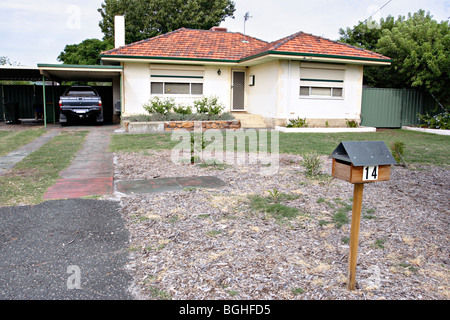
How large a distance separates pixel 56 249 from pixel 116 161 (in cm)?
519

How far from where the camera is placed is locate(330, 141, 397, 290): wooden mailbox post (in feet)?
10.0

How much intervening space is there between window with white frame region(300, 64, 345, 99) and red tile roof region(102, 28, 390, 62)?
884 millimetres

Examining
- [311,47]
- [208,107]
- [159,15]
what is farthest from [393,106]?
[159,15]

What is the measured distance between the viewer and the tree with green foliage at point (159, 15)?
115 feet

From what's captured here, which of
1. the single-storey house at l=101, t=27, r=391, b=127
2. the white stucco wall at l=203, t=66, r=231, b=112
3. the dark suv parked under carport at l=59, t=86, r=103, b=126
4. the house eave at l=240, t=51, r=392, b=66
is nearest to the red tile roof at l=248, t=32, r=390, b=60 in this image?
the single-storey house at l=101, t=27, r=391, b=127

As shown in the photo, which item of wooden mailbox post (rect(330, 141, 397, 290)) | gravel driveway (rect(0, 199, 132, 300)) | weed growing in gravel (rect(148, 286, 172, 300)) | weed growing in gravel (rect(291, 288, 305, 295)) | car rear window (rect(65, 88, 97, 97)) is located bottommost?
weed growing in gravel (rect(148, 286, 172, 300))

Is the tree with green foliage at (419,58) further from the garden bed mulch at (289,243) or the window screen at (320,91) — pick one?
the garden bed mulch at (289,243)

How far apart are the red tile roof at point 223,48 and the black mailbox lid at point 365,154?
42.1 ft

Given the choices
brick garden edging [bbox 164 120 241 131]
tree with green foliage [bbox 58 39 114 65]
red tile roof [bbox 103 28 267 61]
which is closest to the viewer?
brick garden edging [bbox 164 120 241 131]

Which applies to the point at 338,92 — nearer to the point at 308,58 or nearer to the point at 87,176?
the point at 308,58

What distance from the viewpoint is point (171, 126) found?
15398 millimetres

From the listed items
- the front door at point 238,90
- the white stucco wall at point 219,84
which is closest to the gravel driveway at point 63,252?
the white stucco wall at point 219,84

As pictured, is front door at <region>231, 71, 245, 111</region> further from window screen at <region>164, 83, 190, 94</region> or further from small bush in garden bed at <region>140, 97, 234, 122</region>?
window screen at <region>164, 83, 190, 94</region>
